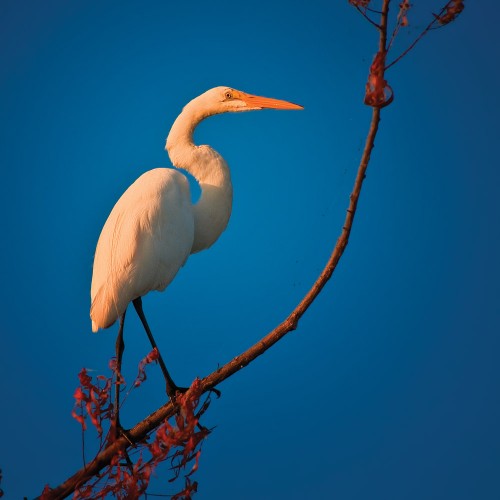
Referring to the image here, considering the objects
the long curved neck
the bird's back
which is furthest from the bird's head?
the bird's back

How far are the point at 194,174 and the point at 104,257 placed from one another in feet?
3.21

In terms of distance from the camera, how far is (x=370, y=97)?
2150 mm

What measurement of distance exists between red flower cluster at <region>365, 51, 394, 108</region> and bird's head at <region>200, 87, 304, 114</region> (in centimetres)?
280

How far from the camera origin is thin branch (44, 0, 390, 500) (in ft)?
7.71

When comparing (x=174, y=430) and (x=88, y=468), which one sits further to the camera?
(x=88, y=468)

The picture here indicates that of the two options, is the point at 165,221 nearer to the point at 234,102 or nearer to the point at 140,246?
the point at 140,246

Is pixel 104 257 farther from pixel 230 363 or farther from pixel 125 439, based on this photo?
pixel 230 363

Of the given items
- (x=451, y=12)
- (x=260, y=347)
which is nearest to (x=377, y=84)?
(x=451, y=12)

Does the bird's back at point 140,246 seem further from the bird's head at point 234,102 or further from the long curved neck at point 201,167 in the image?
the bird's head at point 234,102

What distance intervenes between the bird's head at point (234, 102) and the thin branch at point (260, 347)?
2.41 m

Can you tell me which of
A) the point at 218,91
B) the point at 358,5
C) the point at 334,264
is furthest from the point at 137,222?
the point at 358,5

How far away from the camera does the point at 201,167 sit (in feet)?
16.0

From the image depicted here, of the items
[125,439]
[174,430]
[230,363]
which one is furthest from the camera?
[125,439]

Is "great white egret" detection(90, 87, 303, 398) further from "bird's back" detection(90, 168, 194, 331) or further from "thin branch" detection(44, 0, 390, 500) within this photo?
"thin branch" detection(44, 0, 390, 500)
